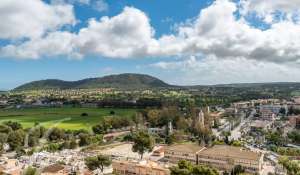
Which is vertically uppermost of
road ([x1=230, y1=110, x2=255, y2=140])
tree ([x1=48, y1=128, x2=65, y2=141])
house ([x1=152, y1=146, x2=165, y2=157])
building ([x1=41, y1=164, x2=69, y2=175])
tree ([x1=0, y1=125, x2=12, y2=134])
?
tree ([x1=0, y1=125, x2=12, y2=134])

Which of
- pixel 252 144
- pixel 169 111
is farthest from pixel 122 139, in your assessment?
pixel 252 144

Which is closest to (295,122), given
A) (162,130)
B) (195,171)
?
(162,130)

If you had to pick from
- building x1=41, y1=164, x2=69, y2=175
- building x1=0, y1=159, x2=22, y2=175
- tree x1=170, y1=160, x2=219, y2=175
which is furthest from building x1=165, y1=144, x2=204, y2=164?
building x1=0, y1=159, x2=22, y2=175

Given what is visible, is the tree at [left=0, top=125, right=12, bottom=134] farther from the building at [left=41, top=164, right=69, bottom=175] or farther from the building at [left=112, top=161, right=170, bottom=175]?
the building at [left=112, top=161, right=170, bottom=175]

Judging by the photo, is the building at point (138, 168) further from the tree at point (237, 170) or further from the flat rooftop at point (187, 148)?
the tree at point (237, 170)

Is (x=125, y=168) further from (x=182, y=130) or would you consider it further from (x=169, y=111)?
(x=169, y=111)

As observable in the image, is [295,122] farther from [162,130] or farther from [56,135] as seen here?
[56,135]
